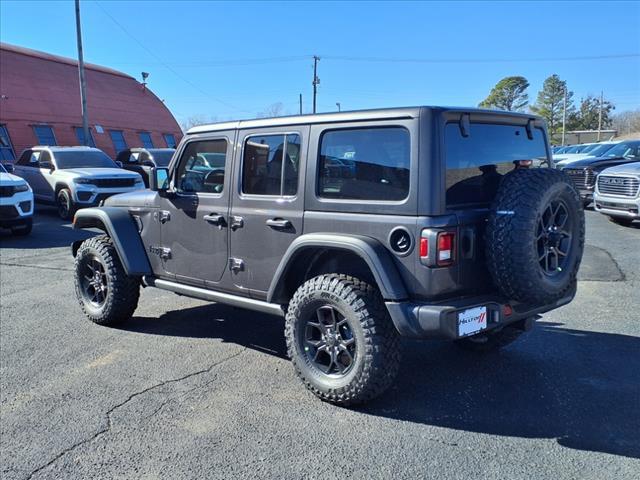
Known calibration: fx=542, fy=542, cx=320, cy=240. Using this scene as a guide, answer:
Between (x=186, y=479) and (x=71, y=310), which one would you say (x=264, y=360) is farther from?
(x=71, y=310)

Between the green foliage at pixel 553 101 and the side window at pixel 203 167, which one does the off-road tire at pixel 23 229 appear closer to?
the side window at pixel 203 167

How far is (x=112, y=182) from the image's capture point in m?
13.2

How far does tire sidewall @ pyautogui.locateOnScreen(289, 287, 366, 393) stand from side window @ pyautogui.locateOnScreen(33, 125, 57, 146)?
24.5 metres

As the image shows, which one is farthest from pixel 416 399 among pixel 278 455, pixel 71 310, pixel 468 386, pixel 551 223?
pixel 71 310

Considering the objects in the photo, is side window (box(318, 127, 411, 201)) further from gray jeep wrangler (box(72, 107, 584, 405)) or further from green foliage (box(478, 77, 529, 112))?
green foliage (box(478, 77, 529, 112))

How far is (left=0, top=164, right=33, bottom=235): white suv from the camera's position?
33.6ft

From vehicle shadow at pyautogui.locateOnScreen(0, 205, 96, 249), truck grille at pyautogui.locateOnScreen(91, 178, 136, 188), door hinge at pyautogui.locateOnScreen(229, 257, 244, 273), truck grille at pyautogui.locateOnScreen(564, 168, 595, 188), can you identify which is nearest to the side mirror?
door hinge at pyautogui.locateOnScreen(229, 257, 244, 273)

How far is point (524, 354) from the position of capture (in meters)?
4.54

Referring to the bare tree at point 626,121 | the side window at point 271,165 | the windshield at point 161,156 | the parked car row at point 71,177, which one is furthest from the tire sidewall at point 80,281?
the bare tree at point 626,121

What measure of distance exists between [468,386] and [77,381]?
2907mm

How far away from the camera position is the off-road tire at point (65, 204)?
1299 centimetres

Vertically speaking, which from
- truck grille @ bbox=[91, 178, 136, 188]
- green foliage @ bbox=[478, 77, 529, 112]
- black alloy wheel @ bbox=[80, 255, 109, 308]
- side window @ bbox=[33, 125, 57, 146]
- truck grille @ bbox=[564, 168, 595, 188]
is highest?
green foliage @ bbox=[478, 77, 529, 112]

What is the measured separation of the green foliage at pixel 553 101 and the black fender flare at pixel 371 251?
6946 centimetres

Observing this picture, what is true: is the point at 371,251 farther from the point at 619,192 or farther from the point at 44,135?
the point at 44,135
